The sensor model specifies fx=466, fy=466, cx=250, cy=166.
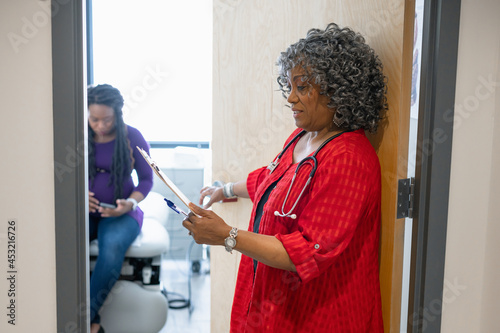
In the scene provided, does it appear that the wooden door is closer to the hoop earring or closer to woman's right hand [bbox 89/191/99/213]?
the hoop earring

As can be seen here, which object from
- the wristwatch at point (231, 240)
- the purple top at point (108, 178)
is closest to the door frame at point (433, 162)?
the wristwatch at point (231, 240)

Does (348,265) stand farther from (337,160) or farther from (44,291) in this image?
(44,291)

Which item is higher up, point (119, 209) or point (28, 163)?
point (28, 163)

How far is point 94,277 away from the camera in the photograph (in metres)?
2.31

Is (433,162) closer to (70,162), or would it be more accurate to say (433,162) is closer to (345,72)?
(345,72)

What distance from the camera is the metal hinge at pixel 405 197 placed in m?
1.23

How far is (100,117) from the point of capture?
246 centimetres

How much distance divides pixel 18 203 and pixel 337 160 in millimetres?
787

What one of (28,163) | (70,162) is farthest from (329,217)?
(28,163)

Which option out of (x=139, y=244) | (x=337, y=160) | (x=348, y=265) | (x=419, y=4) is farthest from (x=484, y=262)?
(x=139, y=244)

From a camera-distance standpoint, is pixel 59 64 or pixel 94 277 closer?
pixel 59 64

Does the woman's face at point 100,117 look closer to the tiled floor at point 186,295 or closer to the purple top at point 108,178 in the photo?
the purple top at point 108,178

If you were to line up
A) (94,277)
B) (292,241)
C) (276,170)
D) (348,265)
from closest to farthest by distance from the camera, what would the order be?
1. (292,241)
2. (348,265)
3. (276,170)
4. (94,277)

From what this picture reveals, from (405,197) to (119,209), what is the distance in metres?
1.62
